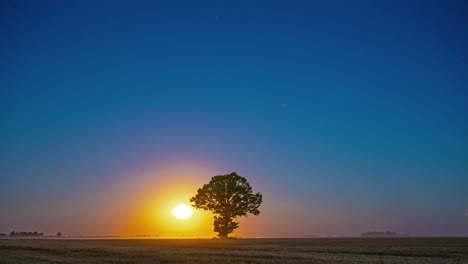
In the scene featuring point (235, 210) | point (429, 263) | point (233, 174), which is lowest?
point (429, 263)

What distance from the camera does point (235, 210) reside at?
9225cm

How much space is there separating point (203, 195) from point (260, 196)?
41.0ft

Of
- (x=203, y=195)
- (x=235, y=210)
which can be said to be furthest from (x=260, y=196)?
(x=203, y=195)

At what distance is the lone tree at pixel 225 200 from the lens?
9206 cm

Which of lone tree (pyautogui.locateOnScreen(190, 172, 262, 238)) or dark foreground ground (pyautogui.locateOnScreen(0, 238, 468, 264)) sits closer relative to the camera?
dark foreground ground (pyautogui.locateOnScreen(0, 238, 468, 264))

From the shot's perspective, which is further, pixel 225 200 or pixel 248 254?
pixel 225 200

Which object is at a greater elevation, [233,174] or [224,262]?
[233,174]

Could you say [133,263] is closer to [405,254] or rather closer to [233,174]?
[405,254]

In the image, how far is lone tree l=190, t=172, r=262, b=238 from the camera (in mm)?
92062

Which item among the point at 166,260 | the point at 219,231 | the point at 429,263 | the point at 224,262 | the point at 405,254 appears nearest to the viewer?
the point at 429,263

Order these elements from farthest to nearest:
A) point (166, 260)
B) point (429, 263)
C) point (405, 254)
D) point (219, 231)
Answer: point (219, 231) → point (405, 254) → point (166, 260) → point (429, 263)

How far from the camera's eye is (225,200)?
92750 mm

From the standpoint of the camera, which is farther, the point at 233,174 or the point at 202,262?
the point at 233,174

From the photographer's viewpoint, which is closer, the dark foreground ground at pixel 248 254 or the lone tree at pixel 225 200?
the dark foreground ground at pixel 248 254
